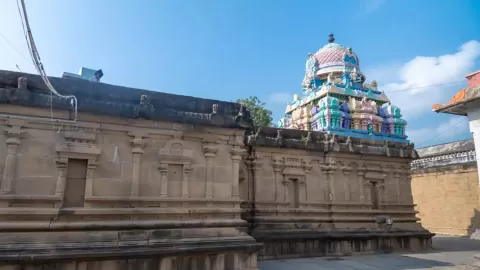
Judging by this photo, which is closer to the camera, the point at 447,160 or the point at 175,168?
the point at 175,168

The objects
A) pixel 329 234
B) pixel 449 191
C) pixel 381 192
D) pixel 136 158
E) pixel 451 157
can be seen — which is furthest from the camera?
pixel 451 157

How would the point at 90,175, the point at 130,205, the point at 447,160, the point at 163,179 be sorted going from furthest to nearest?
1. the point at 447,160
2. the point at 163,179
3. the point at 130,205
4. the point at 90,175

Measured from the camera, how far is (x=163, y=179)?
9281mm

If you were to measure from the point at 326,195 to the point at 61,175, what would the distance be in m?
10.7

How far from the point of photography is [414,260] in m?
12.9

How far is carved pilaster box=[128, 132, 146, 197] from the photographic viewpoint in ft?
29.2

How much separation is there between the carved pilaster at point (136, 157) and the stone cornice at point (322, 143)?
541cm

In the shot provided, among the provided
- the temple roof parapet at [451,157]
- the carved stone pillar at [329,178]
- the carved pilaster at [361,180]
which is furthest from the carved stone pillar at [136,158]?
the temple roof parapet at [451,157]

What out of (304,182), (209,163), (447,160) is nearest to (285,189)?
(304,182)

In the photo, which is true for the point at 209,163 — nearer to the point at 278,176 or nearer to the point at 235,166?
the point at 235,166

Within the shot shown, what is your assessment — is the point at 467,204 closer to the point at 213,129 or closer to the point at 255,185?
the point at 255,185

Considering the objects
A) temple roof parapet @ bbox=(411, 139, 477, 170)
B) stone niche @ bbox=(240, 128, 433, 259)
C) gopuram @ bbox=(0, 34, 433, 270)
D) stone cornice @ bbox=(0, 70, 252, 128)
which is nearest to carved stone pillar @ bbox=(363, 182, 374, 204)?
stone niche @ bbox=(240, 128, 433, 259)

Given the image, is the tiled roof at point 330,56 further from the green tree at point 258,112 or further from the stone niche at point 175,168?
the stone niche at point 175,168

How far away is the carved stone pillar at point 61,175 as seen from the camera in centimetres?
814
